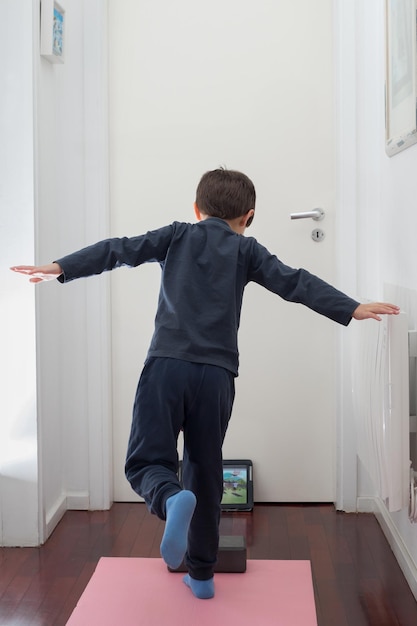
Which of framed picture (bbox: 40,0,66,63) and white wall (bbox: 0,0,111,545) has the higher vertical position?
framed picture (bbox: 40,0,66,63)

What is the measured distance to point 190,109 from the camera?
124 inches

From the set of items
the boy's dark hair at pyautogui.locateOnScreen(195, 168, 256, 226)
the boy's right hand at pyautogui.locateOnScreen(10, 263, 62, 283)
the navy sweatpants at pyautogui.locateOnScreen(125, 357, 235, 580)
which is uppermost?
the boy's dark hair at pyautogui.locateOnScreen(195, 168, 256, 226)

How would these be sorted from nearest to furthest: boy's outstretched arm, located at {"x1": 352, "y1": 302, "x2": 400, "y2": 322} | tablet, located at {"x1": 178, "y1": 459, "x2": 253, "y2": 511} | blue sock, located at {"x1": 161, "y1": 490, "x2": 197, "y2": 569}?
blue sock, located at {"x1": 161, "y1": 490, "x2": 197, "y2": 569}, boy's outstretched arm, located at {"x1": 352, "y1": 302, "x2": 400, "y2": 322}, tablet, located at {"x1": 178, "y1": 459, "x2": 253, "y2": 511}

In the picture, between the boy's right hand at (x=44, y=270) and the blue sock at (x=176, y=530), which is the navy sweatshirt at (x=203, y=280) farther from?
the blue sock at (x=176, y=530)

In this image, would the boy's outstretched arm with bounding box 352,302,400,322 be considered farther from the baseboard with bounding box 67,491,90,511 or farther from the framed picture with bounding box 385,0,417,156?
the baseboard with bounding box 67,491,90,511

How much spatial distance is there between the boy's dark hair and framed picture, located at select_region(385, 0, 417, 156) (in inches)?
18.5

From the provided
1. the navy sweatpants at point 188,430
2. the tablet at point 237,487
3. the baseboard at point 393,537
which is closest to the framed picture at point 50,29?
the navy sweatpants at point 188,430

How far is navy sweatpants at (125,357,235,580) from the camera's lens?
213 centimetres

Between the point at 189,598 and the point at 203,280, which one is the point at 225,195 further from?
the point at 189,598

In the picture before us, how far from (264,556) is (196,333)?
2.91ft

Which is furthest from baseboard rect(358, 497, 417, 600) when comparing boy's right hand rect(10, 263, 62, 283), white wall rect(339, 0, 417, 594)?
boy's right hand rect(10, 263, 62, 283)

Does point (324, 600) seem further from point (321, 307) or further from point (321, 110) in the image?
point (321, 110)

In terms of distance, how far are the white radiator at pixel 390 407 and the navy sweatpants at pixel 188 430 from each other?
0.40 metres

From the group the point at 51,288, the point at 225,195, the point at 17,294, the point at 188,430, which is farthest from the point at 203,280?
the point at 51,288
